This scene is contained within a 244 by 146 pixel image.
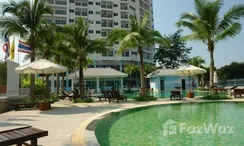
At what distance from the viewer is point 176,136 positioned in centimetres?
682

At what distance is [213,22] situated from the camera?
19.0 metres

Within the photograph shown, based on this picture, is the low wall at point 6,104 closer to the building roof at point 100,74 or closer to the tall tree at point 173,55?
the building roof at point 100,74

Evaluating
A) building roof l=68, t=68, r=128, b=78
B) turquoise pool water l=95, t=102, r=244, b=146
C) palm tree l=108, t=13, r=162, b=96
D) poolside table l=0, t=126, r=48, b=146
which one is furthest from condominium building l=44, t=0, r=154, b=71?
poolside table l=0, t=126, r=48, b=146

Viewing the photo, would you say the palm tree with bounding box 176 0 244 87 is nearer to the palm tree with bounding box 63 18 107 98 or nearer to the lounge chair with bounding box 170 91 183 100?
the lounge chair with bounding box 170 91 183 100

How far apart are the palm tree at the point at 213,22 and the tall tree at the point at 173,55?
47058 millimetres

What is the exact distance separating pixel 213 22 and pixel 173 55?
158 feet

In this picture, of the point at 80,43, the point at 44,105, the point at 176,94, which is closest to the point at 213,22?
the point at 176,94

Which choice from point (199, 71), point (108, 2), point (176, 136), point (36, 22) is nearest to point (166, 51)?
point (108, 2)

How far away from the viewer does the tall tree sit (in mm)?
66625

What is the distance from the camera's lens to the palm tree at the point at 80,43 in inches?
781

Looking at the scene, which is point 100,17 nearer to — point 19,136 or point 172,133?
point 172,133

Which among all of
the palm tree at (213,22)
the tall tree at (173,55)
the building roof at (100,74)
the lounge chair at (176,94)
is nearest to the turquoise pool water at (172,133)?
the lounge chair at (176,94)

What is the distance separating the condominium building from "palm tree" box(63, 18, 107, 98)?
37.1m

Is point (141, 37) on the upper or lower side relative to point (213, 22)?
lower
